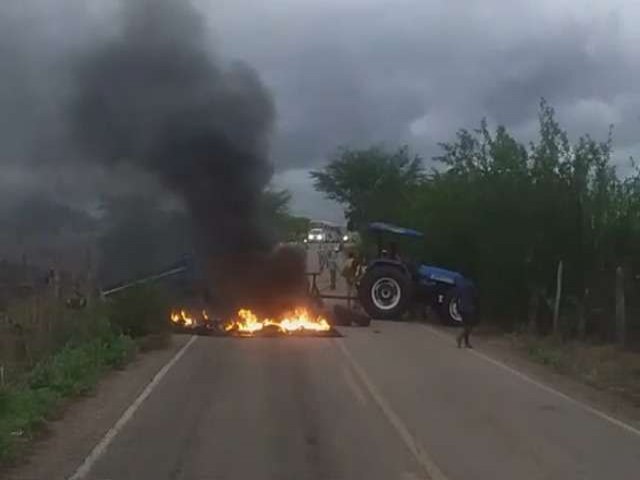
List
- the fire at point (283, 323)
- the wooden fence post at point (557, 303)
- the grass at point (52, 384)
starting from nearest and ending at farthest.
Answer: the grass at point (52, 384) → the wooden fence post at point (557, 303) → the fire at point (283, 323)

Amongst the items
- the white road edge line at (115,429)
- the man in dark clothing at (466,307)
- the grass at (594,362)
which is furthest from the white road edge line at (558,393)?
the white road edge line at (115,429)

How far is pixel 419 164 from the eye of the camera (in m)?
64.8

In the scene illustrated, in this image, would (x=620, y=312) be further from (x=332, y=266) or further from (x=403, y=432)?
(x=332, y=266)

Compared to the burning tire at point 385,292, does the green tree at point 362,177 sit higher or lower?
higher

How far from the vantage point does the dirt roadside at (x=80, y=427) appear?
12.1 metres

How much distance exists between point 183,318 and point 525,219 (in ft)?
28.6

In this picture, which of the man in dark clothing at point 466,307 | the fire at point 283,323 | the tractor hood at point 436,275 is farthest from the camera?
the tractor hood at point 436,275

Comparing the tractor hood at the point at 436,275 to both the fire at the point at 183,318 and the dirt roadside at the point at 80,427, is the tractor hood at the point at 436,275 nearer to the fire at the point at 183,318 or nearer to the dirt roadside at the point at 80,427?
the fire at the point at 183,318

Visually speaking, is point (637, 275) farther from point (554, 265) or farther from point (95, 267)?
point (95, 267)

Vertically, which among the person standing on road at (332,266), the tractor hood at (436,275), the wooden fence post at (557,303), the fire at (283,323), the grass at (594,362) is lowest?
the grass at (594,362)

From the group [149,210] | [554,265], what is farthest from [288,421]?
[149,210]

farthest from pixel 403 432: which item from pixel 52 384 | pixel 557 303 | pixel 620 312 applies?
pixel 557 303

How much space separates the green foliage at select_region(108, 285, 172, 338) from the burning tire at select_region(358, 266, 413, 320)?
7.36 m

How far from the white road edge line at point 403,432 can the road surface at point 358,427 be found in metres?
0.02
